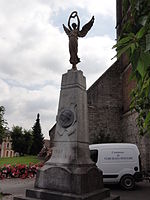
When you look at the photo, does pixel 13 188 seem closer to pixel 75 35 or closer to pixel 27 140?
pixel 75 35

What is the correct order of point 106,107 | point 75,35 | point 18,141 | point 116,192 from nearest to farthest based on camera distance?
1. point 75,35
2. point 116,192
3. point 106,107
4. point 18,141

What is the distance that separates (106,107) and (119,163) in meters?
10.3

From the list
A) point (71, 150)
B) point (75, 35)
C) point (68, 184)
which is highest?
point (75, 35)

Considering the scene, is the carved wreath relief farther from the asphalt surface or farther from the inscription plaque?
the asphalt surface

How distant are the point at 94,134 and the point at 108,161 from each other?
9.01 metres

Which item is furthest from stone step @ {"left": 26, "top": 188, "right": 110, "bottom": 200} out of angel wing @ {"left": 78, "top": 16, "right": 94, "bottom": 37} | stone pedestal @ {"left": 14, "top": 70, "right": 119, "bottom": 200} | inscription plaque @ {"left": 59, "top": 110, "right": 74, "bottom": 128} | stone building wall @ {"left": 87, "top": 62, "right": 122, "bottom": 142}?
stone building wall @ {"left": 87, "top": 62, "right": 122, "bottom": 142}

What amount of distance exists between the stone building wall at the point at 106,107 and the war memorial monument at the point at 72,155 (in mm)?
12417

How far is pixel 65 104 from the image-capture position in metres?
6.14

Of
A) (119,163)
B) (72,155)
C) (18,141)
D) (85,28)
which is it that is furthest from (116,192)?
(18,141)

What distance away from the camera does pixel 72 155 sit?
17.6 feet

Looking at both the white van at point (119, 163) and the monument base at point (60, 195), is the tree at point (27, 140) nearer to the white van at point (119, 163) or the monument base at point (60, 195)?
the white van at point (119, 163)

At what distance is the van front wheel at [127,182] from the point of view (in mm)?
9117

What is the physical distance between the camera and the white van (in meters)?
9.25

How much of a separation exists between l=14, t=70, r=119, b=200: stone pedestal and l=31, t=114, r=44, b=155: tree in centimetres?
3884
